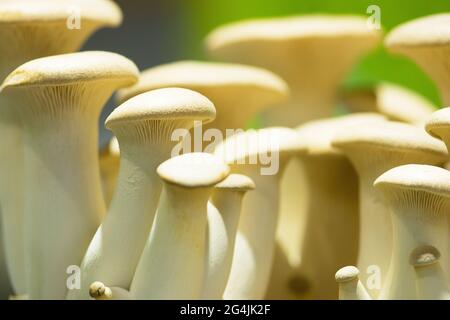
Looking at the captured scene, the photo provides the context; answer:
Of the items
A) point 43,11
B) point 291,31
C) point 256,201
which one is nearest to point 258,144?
point 256,201

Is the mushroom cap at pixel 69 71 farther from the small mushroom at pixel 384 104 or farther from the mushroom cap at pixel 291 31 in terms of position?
the small mushroom at pixel 384 104

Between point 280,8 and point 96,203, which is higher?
point 280,8

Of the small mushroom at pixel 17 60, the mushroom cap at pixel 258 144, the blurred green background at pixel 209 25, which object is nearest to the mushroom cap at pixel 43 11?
the small mushroom at pixel 17 60
